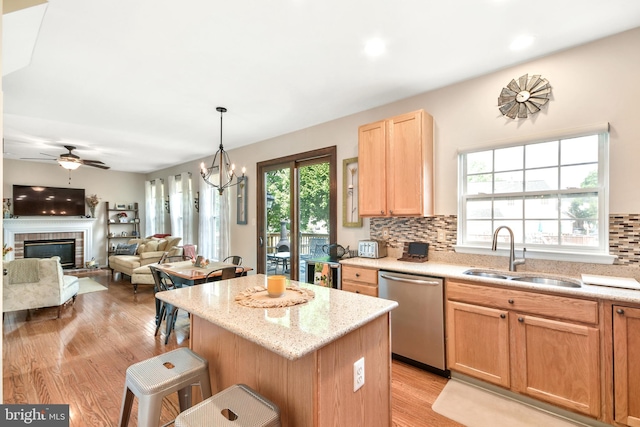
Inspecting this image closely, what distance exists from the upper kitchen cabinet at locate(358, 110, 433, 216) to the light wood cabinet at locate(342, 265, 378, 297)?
638mm

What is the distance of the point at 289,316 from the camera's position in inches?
54.9

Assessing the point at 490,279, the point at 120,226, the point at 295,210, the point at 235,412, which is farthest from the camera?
the point at 120,226

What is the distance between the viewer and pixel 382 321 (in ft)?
5.16

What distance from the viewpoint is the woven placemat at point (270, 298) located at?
155 centimetres

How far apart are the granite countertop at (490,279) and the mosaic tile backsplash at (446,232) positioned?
0.24m

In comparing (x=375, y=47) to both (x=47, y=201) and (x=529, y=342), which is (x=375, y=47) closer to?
(x=529, y=342)

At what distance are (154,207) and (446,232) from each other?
309 inches

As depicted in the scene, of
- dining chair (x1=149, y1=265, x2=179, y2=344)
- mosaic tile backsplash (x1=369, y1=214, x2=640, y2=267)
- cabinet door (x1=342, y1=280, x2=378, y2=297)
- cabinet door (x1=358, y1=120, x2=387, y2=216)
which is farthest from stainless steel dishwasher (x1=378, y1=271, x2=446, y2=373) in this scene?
dining chair (x1=149, y1=265, x2=179, y2=344)

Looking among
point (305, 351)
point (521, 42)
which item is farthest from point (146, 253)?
point (521, 42)

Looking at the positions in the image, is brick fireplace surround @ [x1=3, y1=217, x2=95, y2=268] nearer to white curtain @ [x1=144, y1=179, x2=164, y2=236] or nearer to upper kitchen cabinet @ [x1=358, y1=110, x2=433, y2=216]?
white curtain @ [x1=144, y1=179, x2=164, y2=236]

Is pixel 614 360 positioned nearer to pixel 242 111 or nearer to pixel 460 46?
pixel 460 46

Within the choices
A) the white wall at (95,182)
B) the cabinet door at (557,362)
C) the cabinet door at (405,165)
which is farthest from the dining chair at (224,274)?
the white wall at (95,182)

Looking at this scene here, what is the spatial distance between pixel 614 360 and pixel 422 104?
2.64 m

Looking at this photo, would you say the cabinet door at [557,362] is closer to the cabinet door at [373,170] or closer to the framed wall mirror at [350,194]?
the cabinet door at [373,170]
